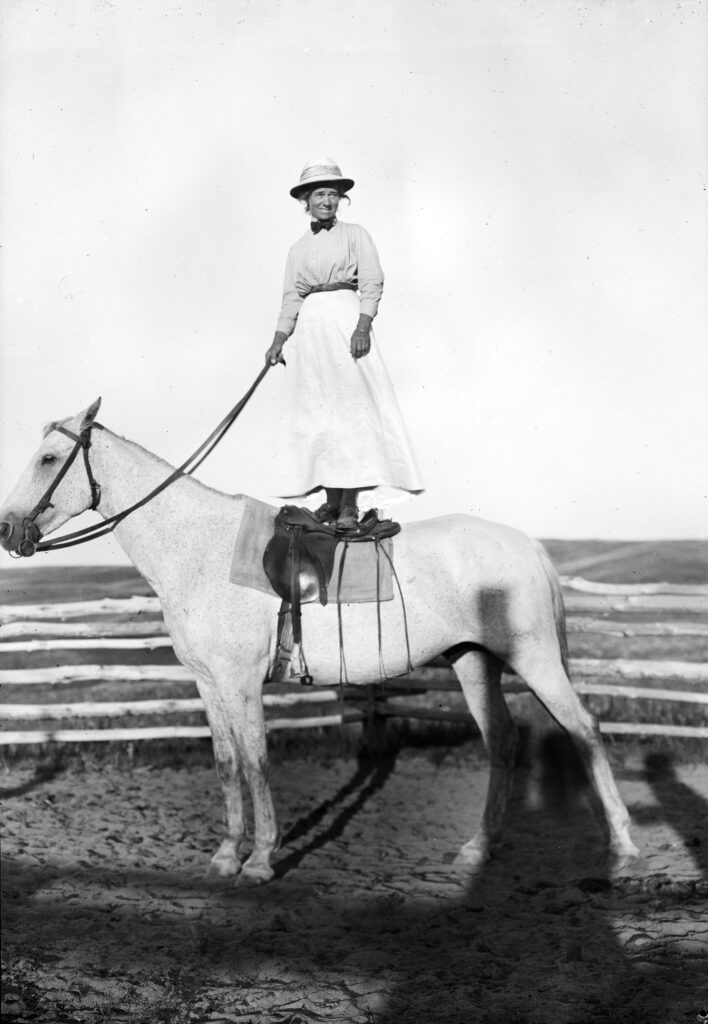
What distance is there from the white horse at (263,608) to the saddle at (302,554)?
103 mm

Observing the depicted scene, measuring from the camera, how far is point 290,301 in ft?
16.8

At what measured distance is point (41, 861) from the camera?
18.2ft

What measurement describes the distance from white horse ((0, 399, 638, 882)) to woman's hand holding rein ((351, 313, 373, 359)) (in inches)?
43.2

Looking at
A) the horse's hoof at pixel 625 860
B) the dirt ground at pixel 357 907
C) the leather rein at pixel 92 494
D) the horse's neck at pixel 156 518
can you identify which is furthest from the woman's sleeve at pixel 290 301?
the horse's hoof at pixel 625 860

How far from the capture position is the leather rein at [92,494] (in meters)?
4.87

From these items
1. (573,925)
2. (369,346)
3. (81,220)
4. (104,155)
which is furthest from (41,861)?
(104,155)

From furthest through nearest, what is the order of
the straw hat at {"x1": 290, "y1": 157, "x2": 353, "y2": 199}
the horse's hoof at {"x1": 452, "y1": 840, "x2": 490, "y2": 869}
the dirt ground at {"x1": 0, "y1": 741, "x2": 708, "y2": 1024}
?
the horse's hoof at {"x1": 452, "y1": 840, "x2": 490, "y2": 869}
the straw hat at {"x1": 290, "y1": 157, "x2": 353, "y2": 199}
the dirt ground at {"x1": 0, "y1": 741, "x2": 708, "y2": 1024}

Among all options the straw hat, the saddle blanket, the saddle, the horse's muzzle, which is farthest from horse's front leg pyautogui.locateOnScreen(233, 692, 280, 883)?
the straw hat

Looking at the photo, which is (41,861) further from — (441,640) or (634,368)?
(634,368)

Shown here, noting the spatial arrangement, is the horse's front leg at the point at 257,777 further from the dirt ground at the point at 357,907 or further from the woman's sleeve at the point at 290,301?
the woman's sleeve at the point at 290,301

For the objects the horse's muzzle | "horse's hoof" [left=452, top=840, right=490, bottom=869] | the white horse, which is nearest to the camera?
the horse's muzzle

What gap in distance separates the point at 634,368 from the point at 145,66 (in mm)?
4551

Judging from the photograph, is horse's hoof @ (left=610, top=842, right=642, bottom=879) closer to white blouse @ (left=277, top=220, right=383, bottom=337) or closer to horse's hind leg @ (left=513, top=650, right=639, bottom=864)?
horse's hind leg @ (left=513, top=650, right=639, bottom=864)

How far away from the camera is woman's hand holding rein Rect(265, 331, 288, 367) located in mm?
4945
